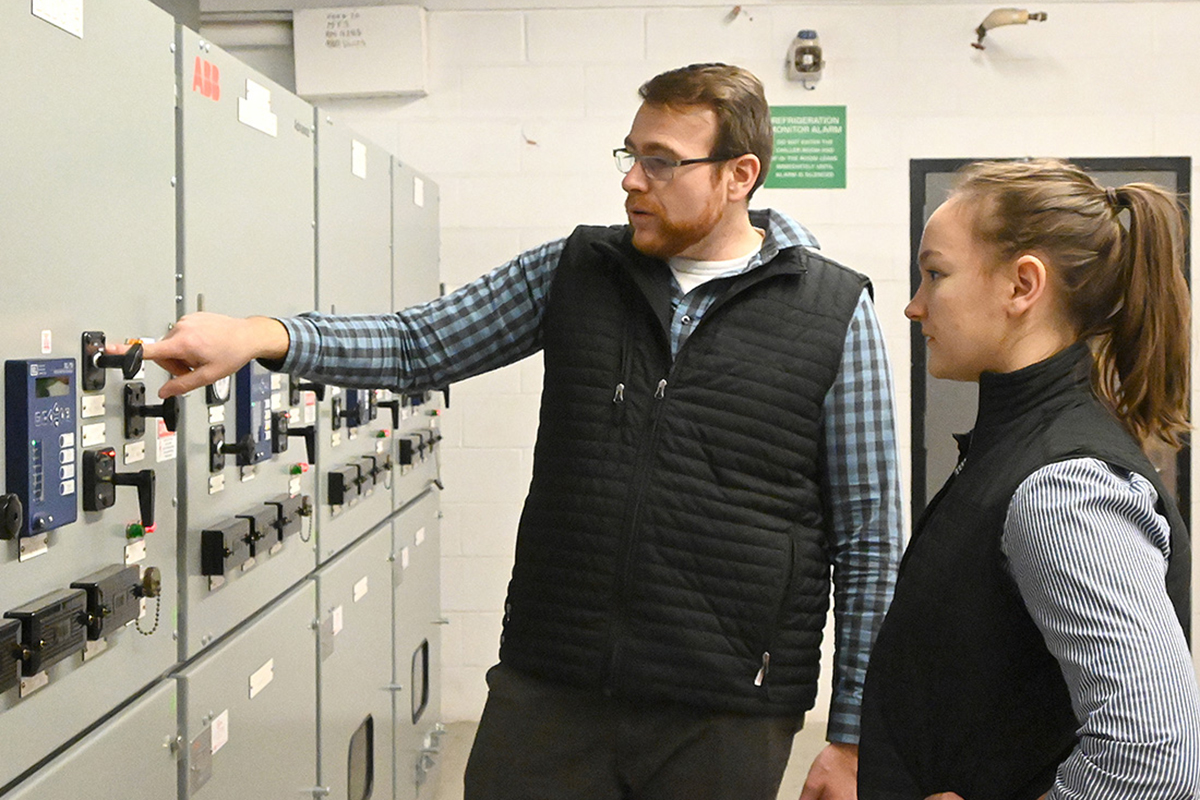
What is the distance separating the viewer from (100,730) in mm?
1374

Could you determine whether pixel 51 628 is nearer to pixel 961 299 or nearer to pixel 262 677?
pixel 262 677

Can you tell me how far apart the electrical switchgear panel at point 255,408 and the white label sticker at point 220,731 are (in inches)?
15.7

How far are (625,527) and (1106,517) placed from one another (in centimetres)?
71

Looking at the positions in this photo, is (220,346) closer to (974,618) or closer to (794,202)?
(974,618)

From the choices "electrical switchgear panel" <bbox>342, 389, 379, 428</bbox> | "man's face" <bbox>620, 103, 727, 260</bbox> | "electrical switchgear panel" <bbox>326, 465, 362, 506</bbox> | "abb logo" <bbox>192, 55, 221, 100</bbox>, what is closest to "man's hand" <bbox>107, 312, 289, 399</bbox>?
"abb logo" <bbox>192, 55, 221, 100</bbox>

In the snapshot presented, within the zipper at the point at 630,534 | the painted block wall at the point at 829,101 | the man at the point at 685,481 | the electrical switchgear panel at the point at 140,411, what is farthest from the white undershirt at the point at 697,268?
the painted block wall at the point at 829,101

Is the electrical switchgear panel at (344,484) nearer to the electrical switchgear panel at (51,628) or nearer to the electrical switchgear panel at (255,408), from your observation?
the electrical switchgear panel at (255,408)

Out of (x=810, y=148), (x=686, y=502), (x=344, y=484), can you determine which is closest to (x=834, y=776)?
(x=686, y=502)

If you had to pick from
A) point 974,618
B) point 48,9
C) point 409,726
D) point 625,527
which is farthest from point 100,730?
point 409,726

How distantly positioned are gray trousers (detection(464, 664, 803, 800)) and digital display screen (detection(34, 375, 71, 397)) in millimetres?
722

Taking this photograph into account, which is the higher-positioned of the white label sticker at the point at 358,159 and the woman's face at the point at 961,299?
the white label sticker at the point at 358,159

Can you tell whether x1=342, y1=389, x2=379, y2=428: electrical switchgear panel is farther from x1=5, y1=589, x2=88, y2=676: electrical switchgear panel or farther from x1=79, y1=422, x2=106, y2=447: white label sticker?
x1=5, y1=589, x2=88, y2=676: electrical switchgear panel

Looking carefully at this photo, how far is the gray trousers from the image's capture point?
4.92ft

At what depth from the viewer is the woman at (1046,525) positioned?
2.92ft
